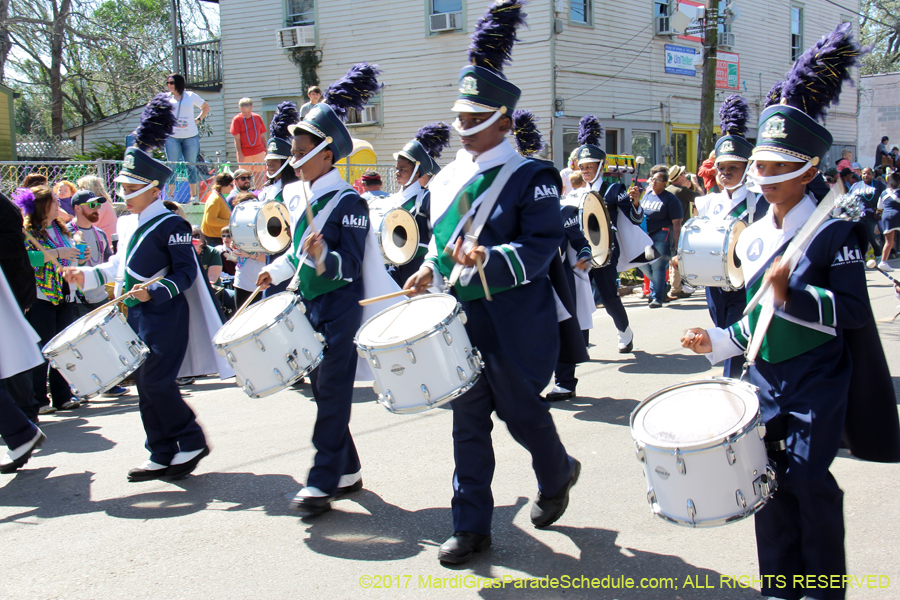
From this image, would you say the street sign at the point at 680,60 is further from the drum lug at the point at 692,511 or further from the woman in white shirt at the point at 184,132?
the drum lug at the point at 692,511

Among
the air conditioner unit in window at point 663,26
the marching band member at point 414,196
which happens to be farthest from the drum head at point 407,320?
the air conditioner unit in window at point 663,26

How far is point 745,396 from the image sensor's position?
2.95 metres

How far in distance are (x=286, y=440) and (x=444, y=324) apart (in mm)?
2901

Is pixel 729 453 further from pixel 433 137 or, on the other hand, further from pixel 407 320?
pixel 433 137

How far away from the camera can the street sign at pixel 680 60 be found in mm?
21766

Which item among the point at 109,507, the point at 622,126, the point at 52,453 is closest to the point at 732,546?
the point at 109,507

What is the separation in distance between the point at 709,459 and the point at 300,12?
2080cm

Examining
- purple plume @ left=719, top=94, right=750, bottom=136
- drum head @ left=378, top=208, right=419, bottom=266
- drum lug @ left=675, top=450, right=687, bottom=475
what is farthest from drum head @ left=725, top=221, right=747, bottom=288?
drum head @ left=378, top=208, right=419, bottom=266

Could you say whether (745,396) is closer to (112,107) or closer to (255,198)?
(255,198)

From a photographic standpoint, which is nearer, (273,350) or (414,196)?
(273,350)

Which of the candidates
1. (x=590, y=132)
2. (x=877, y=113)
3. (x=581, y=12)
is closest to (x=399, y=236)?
(x=590, y=132)

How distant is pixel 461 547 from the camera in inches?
147

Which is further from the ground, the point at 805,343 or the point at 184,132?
the point at 184,132

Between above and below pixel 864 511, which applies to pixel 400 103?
above
